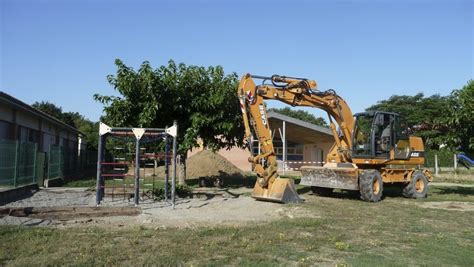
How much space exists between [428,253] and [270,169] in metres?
7.05

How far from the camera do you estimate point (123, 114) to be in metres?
18.7

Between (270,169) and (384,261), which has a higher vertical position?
(270,169)

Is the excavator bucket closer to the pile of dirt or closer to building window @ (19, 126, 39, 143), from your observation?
building window @ (19, 126, 39, 143)

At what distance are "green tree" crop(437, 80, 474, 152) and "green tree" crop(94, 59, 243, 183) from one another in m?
8.51

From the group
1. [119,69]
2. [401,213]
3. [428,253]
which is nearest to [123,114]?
[119,69]

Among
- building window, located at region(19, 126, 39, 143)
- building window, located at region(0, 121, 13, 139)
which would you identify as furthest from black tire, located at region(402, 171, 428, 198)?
building window, located at region(19, 126, 39, 143)

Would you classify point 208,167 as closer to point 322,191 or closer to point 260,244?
point 322,191

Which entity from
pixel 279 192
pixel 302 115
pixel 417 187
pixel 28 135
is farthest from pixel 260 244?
pixel 302 115

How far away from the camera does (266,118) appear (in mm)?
15016

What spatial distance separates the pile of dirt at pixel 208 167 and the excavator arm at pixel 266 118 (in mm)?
14432

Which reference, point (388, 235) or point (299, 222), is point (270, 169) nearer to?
point (299, 222)

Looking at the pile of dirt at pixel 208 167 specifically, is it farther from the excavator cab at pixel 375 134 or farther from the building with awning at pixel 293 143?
the excavator cab at pixel 375 134

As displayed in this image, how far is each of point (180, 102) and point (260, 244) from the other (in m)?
11.8

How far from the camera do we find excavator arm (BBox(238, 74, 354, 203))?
47.5 feet
